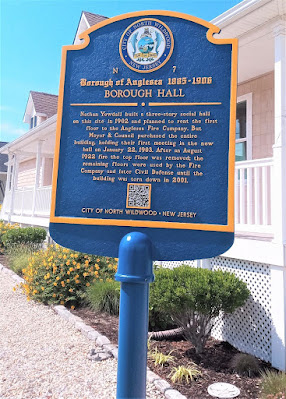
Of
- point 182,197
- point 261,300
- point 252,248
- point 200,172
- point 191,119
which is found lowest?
point 261,300

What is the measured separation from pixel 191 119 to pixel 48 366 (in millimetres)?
3467

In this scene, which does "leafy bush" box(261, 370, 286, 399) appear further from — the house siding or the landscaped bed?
the house siding

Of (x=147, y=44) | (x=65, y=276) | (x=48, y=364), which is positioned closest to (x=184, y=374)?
(x=48, y=364)

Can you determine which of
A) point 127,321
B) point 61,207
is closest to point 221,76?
point 61,207

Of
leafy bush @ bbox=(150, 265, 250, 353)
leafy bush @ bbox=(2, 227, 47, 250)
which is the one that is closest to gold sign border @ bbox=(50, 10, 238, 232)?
leafy bush @ bbox=(150, 265, 250, 353)

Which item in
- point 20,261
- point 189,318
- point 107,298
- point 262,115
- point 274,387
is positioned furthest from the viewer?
point 20,261

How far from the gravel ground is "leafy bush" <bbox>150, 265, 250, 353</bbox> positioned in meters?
1.01

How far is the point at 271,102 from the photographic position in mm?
7500

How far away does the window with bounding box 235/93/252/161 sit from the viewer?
7965 mm

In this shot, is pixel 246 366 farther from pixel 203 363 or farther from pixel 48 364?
pixel 48 364

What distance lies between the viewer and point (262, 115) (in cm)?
769

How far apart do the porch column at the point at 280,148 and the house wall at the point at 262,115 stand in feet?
8.23

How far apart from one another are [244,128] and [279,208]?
405 cm

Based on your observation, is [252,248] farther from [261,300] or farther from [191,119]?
[191,119]
